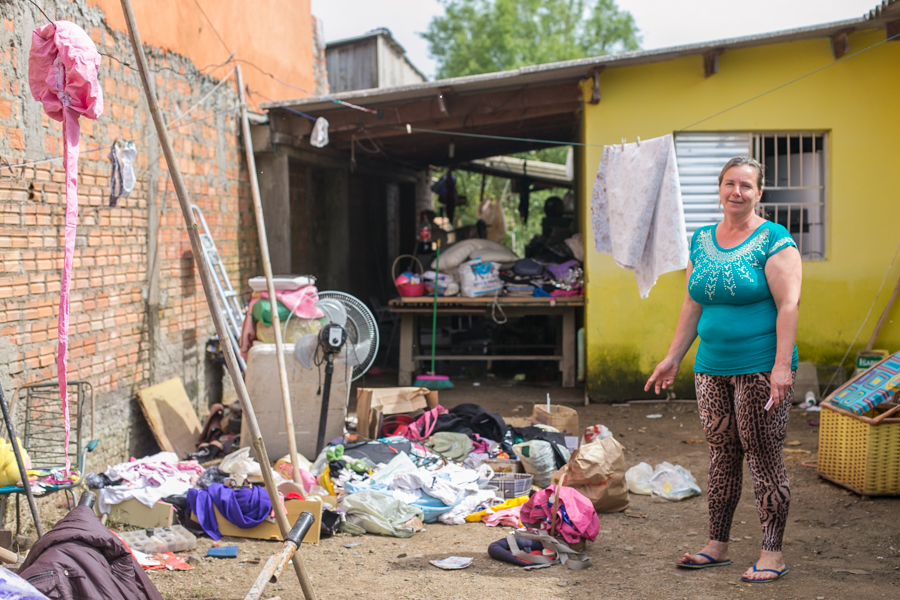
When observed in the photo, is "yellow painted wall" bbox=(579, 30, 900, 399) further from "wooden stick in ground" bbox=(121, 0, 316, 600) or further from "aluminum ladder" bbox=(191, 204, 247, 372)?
"wooden stick in ground" bbox=(121, 0, 316, 600)

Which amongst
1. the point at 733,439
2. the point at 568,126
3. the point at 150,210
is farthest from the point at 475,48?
the point at 733,439

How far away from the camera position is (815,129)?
7543mm

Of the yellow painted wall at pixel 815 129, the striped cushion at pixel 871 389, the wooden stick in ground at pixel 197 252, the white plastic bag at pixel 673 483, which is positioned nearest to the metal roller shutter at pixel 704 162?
the yellow painted wall at pixel 815 129

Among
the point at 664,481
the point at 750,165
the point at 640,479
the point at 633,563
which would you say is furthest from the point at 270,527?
the point at 750,165

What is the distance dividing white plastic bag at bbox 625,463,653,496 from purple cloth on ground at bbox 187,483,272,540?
2524mm

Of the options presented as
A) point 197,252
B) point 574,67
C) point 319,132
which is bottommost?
point 197,252

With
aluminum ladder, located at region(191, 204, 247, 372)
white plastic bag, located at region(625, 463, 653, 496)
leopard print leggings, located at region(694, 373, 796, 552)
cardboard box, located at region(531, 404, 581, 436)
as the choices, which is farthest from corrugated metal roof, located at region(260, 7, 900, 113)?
leopard print leggings, located at region(694, 373, 796, 552)

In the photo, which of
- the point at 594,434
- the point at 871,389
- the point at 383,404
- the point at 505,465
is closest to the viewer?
the point at 871,389

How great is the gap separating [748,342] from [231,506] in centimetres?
317

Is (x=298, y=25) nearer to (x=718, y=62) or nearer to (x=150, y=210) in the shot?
(x=150, y=210)

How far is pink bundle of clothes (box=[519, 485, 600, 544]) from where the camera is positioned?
411cm

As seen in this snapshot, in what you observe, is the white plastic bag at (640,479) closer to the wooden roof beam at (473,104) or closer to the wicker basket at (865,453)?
the wicker basket at (865,453)

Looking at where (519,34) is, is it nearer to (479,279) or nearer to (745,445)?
(479,279)

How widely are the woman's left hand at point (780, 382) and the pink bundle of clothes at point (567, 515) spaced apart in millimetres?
1351
